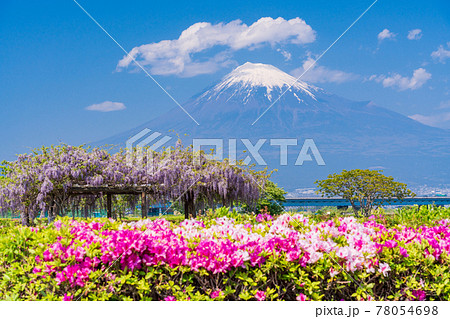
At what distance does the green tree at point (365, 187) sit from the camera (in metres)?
22.4

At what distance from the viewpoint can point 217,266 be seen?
3.63 meters

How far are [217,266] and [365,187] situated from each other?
20.4m

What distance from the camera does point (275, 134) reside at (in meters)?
159

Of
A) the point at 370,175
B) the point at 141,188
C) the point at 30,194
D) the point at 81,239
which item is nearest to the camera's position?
the point at 81,239

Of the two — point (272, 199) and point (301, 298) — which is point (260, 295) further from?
point (272, 199)

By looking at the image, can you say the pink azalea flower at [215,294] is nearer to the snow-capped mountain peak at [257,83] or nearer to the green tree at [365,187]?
the green tree at [365,187]

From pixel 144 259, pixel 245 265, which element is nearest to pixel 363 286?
pixel 245 265

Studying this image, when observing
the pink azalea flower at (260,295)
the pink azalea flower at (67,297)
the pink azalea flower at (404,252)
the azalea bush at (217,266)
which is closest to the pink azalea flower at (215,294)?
the azalea bush at (217,266)

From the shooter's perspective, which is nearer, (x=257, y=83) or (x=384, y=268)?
(x=384, y=268)

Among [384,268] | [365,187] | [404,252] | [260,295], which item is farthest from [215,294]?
[365,187]

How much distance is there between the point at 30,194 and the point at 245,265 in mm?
14319

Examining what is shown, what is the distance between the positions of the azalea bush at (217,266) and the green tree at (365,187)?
19074 mm
